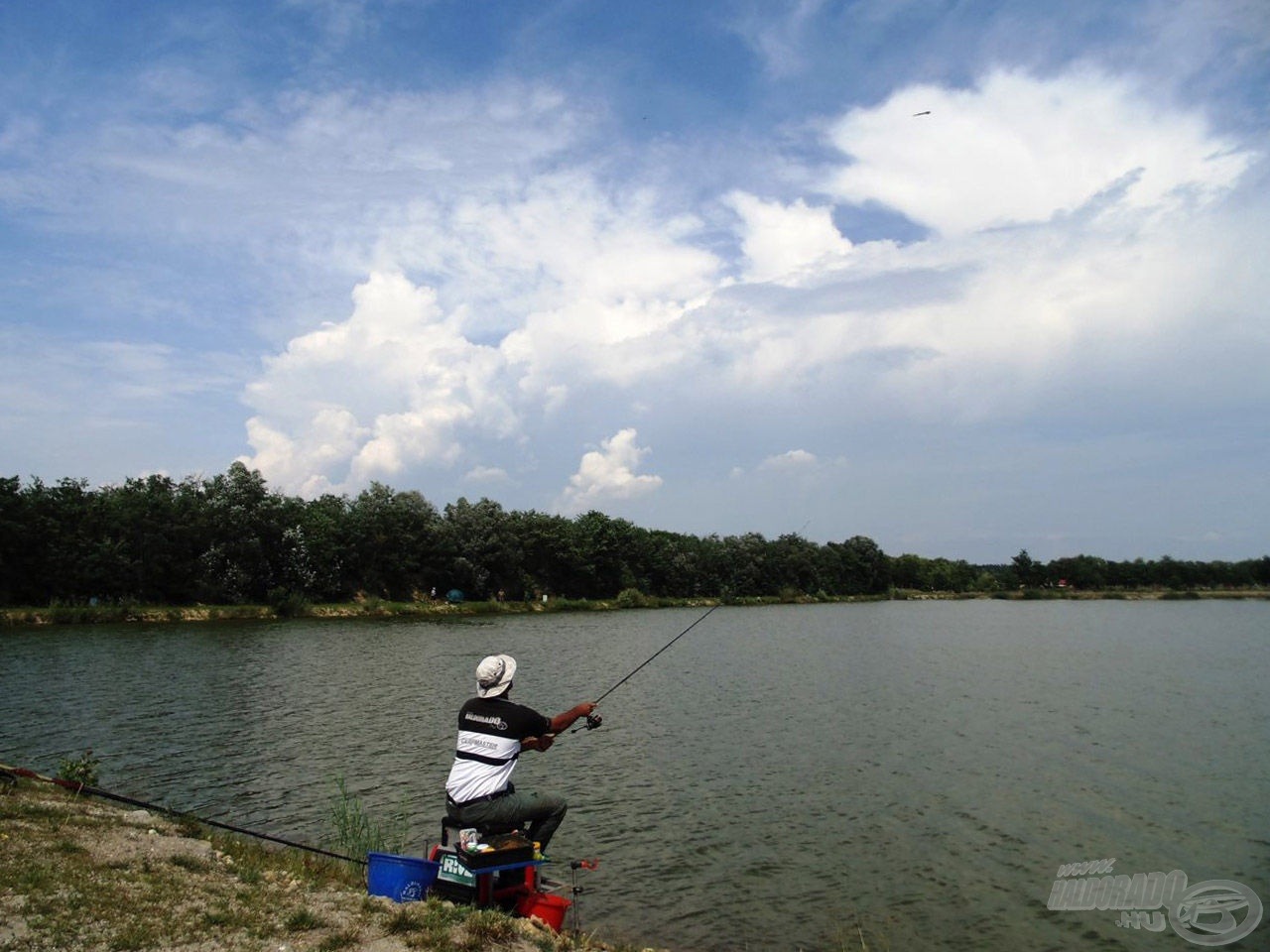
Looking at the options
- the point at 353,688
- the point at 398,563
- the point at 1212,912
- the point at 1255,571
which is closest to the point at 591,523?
the point at 398,563

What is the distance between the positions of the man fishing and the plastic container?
0.52 meters

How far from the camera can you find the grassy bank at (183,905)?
6.77 m

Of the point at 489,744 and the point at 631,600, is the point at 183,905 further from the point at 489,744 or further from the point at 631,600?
the point at 631,600

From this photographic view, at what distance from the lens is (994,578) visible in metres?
177

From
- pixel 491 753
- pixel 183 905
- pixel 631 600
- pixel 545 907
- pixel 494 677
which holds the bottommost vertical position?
pixel 631 600

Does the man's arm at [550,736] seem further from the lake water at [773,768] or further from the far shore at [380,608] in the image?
the far shore at [380,608]

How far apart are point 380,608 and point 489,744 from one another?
72.4m

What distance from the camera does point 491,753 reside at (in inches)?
344

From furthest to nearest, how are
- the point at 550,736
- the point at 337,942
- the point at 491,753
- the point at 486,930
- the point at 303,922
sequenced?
the point at 550,736, the point at 491,753, the point at 486,930, the point at 303,922, the point at 337,942

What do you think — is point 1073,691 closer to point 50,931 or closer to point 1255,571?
point 50,931

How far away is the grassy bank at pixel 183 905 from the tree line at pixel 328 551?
214ft

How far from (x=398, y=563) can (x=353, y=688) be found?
5571 cm

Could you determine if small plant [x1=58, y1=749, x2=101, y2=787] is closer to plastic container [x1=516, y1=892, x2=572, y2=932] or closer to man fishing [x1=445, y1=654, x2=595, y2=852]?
man fishing [x1=445, y1=654, x2=595, y2=852]

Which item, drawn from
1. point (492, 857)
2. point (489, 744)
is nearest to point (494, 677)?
point (489, 744)
